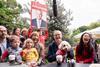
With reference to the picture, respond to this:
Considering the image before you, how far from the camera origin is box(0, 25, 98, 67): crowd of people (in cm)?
780

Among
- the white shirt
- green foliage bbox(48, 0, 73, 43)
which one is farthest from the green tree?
the white shirt

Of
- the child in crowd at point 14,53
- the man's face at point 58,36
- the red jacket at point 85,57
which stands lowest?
the red jacket at point 85,57

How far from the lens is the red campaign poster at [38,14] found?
11250 millimetres

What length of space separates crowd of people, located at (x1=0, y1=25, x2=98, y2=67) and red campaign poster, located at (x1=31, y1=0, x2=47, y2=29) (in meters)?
2.29

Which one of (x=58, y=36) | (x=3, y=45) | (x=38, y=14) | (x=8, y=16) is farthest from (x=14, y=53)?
(x=8, y=16)

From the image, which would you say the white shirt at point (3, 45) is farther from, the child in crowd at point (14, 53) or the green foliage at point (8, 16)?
the green foliage at point (8, 16)

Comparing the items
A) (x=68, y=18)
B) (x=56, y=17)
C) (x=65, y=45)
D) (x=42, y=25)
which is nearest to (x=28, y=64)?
(x=65, y=45)

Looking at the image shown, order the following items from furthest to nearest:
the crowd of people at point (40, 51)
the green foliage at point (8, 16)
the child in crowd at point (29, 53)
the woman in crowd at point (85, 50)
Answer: the green foliage at point (8, 16) → the woman in crowd at point (85, 50) → the child in crowd at point (29, 53) → the crowd of people at point (40, 51)

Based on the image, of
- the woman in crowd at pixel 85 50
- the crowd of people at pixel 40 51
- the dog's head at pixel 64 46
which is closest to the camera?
the crowd of people at pixel 40 51

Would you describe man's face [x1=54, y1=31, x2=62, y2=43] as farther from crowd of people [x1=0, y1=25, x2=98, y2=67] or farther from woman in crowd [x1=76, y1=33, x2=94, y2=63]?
woman in crowd [x1=76, y1=33, x2=94, y2=63]

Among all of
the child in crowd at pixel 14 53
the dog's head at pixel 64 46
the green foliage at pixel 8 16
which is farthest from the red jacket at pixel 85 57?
the green foliage at pixel 8 16

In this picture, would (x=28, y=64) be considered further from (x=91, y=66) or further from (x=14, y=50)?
(x=91, y=66)

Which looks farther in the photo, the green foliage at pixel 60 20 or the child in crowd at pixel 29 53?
the green foliage at pixel 60 20

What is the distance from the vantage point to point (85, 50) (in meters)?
8.34
